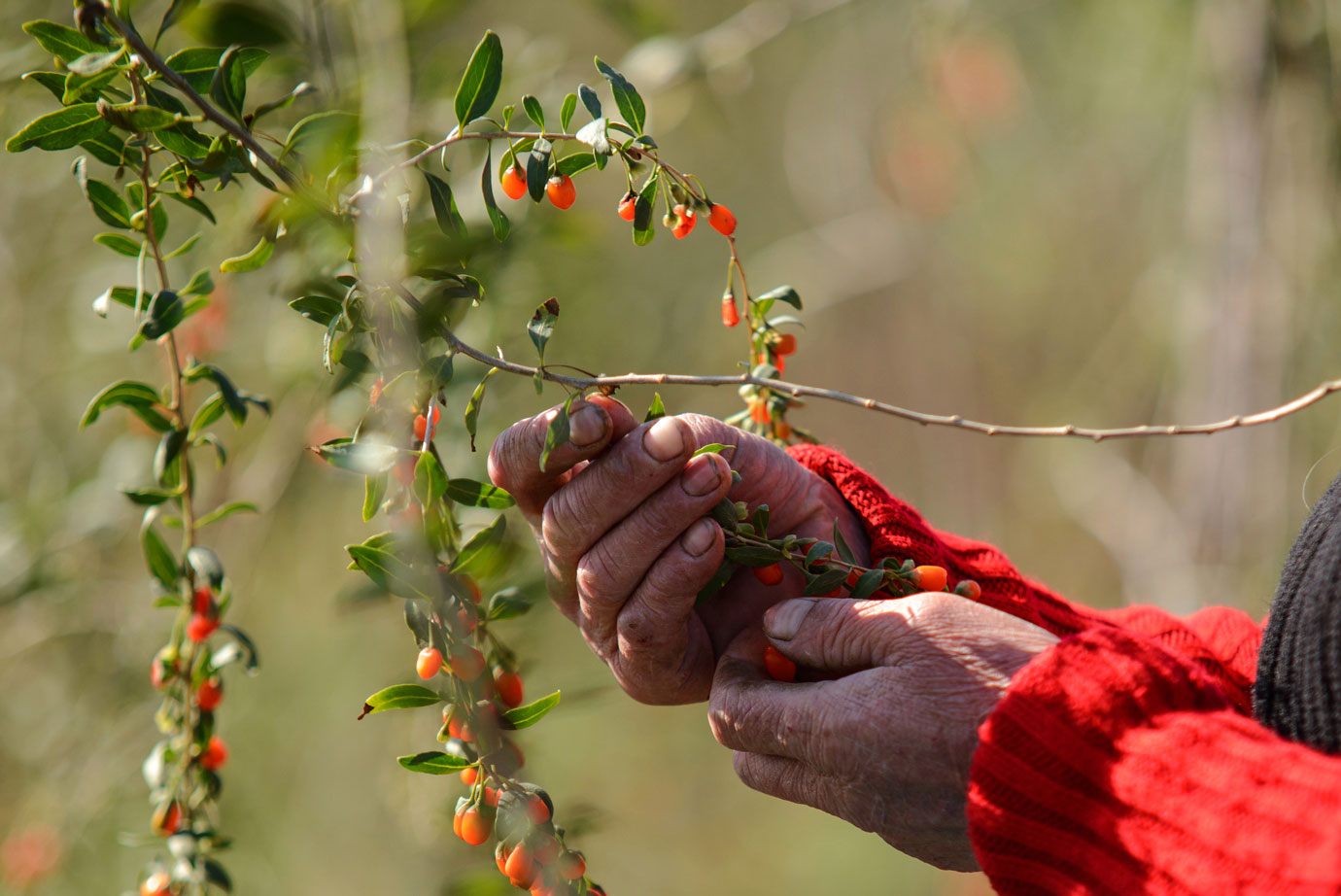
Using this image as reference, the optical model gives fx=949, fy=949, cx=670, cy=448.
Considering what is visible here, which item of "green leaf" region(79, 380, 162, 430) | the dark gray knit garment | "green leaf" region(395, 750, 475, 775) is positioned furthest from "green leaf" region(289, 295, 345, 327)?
the dark gray knit garment

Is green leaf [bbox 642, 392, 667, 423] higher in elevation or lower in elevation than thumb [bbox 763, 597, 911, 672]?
higher

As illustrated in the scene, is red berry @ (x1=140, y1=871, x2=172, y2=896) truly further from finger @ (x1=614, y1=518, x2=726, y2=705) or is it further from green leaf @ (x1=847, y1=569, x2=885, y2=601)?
green leaf @ (x1=847, y1=569, x2=885, y2=601)

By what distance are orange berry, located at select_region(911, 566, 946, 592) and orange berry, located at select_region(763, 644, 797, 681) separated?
132mm

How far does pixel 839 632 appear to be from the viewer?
29.9 inches

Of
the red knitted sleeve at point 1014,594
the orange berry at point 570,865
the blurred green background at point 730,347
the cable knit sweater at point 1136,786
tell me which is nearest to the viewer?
the cable knit sweater at point 1136,786

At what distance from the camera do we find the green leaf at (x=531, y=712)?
0.64 m

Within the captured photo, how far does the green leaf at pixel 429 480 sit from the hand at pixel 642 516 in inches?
4.6

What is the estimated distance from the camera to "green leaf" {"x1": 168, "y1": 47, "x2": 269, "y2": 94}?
62 cm

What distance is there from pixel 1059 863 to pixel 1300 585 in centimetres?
29

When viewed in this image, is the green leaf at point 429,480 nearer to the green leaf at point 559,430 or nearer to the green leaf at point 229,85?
the green leaf at point 559,430

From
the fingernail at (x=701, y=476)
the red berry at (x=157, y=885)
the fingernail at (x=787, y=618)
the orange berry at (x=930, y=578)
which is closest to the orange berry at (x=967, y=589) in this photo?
the orange berry at (x=930, y=578)

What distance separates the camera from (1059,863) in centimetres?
64

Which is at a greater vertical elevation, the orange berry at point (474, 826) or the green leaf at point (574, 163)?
the green leaf at point (574, 163)

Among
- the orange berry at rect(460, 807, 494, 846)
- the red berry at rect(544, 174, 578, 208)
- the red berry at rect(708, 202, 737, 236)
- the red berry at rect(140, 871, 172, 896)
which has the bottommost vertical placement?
the red berry at rect(140, 871, 172, 896)
